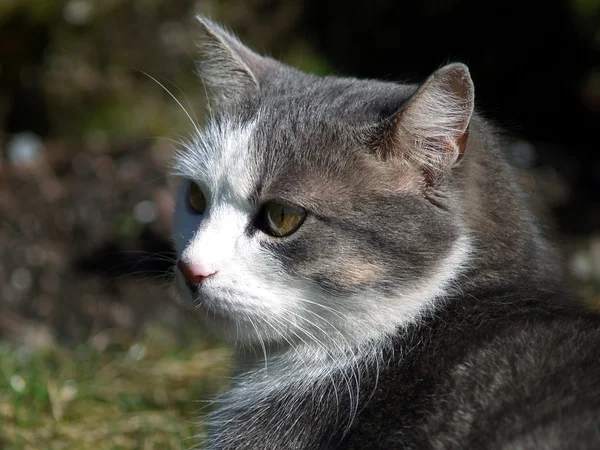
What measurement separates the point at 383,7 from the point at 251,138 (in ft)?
13.5

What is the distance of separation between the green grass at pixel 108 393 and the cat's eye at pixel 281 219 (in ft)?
3.35

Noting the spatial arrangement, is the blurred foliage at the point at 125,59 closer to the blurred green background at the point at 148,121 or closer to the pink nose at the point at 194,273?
the blurred green background at the point at 148,121

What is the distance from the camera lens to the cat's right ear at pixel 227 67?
110 inches

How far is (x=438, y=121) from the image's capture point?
90.8 inches

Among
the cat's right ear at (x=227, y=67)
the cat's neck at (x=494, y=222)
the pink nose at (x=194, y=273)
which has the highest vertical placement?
the cat's neck at (x=494, y=222)

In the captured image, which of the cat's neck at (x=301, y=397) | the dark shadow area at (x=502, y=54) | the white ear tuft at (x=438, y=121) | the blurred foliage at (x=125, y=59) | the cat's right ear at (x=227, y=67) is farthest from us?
the dark shadow area at (x=502, y=54)

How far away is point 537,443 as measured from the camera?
6.15 ft

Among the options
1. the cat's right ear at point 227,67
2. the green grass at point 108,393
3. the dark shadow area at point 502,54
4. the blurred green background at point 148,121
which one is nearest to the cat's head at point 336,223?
the cat's right ear at point 227,67

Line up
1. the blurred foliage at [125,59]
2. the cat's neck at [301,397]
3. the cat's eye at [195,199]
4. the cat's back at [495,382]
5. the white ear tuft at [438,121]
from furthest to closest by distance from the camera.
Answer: the blurred foliage at [125,59] < the cat's eye at [195,199] < the cat's neck at [301,397] < the white ear tuft at [438,121] < the cat's back at [495,382]

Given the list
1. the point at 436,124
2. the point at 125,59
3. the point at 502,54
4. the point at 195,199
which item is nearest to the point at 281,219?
the point at 195,199

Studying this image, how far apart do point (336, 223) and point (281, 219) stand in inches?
6.2

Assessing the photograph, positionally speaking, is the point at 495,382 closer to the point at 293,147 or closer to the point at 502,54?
the point at 293,147

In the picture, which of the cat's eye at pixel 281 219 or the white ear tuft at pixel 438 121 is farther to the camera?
the cat's eye at pixel 281 219

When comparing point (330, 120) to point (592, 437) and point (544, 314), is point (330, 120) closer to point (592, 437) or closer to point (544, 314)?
point (544, 314)
